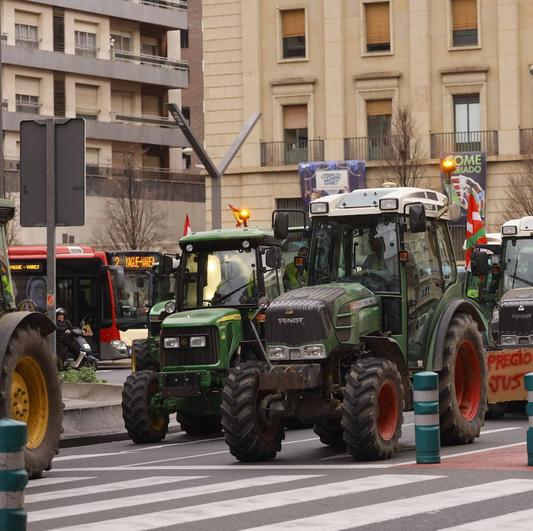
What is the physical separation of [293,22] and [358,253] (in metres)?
43.6

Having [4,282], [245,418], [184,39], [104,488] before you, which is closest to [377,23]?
[184,39]

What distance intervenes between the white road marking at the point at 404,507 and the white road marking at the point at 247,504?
27.5 inches

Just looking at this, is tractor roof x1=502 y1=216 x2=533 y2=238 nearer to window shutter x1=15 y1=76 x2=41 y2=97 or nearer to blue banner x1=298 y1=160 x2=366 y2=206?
blue banner x1=298 y1=160 x2=366 y2=206

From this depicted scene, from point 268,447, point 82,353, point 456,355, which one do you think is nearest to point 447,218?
point 456,355

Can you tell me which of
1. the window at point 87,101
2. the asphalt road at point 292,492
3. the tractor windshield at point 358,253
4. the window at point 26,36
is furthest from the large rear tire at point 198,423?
the window at point 87,101

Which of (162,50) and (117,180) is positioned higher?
(162,50)

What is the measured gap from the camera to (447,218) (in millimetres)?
18969

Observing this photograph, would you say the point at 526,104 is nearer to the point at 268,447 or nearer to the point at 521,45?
the point at 521,45

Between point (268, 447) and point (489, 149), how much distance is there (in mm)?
42584

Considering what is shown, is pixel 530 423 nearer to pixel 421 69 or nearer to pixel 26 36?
pixel 421 69

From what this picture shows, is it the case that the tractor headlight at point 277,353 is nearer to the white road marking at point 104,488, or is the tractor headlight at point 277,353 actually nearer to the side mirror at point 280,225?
the side mirror at point 280,225

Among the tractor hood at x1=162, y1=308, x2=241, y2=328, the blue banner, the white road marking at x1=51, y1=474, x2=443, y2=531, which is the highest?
the blue banner

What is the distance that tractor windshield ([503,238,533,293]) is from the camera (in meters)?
25.3

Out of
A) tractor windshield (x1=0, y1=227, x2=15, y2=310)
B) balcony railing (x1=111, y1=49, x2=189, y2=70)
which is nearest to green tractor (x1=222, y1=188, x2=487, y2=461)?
tractor windshield (x1=0, y1=227, x2=15, y2=310)
